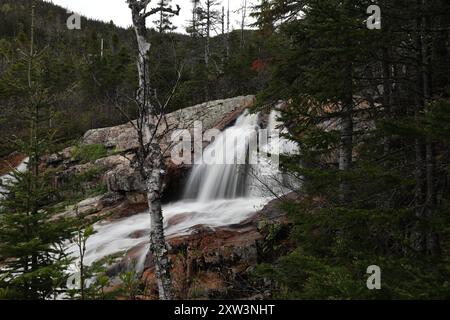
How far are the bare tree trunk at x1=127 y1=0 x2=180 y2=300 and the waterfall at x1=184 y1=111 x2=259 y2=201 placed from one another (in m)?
8.07

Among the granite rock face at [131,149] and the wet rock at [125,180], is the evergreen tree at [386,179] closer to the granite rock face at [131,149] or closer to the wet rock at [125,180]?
the granite rock face at [131,149]

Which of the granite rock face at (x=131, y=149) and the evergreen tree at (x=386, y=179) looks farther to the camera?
the granite rock face at (x=131, y=149)

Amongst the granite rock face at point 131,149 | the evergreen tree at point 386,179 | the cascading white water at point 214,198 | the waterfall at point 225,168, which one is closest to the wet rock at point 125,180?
the granite rock face at point 131,149

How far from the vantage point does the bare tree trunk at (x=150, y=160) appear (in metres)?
5.48

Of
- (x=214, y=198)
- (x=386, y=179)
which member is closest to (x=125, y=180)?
(x=214, y=198)

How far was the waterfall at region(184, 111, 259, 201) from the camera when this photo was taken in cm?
1392

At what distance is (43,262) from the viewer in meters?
5.65

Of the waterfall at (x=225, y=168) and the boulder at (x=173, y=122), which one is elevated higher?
the boulder at (x=173, y=122)

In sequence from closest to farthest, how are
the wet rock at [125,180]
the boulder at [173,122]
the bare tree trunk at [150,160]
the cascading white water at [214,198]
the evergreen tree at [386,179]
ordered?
1. the evergreen tree at [386,179]
2. the bare tree trunk at [150,160]
3. the cascading white water at [214,198]
4. the wet rock at [125,180]
5. the boulder at [173,122]

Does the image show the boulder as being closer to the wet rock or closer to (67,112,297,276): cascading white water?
(67,112,297,276): cascading white water

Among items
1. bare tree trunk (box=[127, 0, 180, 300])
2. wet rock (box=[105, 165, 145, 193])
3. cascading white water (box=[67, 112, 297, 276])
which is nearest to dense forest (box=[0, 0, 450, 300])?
bare tree trunk (box=[127, 0, 180, 300])

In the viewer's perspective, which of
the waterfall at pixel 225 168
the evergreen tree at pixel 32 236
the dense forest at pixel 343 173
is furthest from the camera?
the waterfall at pixel 225 168

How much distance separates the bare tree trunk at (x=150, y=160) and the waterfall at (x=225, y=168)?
8.07 m

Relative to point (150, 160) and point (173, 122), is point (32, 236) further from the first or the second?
point (173, 122)
